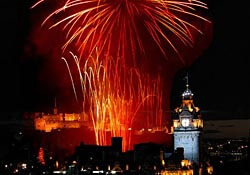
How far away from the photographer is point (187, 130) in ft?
238

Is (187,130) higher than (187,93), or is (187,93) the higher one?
(187,93)

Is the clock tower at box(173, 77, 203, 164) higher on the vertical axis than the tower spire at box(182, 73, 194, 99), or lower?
lower

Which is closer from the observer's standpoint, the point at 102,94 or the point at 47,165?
the point at 102,94

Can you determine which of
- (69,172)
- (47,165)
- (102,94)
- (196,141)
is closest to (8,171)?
(47,165)

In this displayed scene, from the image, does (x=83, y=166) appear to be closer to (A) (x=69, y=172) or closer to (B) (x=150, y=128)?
(A) (x=69, y=172)

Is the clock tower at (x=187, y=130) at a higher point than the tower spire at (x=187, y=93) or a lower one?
lower

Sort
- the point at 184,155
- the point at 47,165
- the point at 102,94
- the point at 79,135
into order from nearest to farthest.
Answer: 1. the point at 102,94
2. the point at 47,165
3. the point at 184,155
4. the point at 79,135

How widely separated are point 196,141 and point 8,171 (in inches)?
790

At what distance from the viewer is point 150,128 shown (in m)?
84.2

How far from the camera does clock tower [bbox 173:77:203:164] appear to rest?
7231 cm

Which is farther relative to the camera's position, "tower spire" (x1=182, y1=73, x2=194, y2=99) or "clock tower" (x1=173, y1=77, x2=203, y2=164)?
"tower spire" (x1=182, y1=73, x2=194, y2=99)

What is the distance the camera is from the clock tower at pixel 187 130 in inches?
2847

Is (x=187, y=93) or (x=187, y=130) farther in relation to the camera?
(x=187, y=93)

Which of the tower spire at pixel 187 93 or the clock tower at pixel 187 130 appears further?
the tower spire at pixel 187 93
